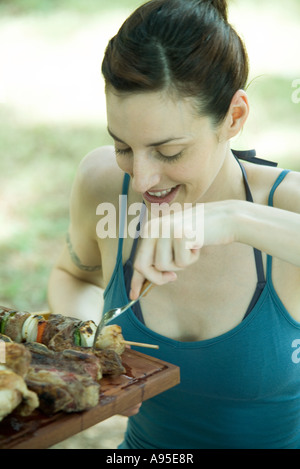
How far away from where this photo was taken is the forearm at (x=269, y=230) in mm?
1464

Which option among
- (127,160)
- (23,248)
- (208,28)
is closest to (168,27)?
(208,28)

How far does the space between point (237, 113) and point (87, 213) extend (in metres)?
0.72

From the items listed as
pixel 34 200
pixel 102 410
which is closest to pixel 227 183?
pixel 102 410

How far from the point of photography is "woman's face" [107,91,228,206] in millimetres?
1526

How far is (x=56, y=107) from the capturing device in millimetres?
5898

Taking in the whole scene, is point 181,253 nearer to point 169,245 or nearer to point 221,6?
point 169,245

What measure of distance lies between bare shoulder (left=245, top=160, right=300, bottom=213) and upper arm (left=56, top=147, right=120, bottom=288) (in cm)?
50

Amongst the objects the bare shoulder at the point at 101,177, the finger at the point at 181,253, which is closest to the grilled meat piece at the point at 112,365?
the finger at the point at 181,253

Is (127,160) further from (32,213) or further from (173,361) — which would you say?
(32,213)

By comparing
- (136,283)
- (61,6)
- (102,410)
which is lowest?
(102,410)

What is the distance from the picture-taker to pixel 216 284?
6.33 ft

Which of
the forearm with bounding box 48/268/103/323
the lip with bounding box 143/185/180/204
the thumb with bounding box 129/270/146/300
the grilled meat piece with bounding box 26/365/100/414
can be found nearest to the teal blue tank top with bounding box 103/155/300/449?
the forearm with bounding box 48/268/103/323

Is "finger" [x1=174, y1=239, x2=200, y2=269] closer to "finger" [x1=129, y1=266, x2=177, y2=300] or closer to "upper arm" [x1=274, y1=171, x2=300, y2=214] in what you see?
"finger" [x1=129, y1=266, x2=177, y2=300]

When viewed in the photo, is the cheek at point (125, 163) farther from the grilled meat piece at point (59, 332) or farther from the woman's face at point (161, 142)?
the grilled meat piece at point (59, 332)
